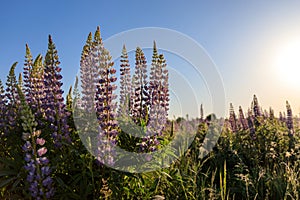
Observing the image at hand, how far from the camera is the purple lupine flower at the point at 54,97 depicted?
3406 millimetres

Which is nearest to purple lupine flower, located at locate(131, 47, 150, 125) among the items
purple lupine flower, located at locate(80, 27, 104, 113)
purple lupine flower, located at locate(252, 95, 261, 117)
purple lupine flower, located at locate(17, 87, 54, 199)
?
purple lupine flower, located at locate(80, 27, 104, 113)

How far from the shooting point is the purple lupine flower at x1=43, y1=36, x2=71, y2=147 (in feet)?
11.2

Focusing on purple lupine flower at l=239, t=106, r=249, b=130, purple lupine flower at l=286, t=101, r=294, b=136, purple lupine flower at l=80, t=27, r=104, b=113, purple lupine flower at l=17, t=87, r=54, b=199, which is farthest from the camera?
purple lupine flower at l=239, t=106, r=249, b=130

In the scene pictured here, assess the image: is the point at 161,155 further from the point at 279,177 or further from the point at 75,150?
the point at 279,177

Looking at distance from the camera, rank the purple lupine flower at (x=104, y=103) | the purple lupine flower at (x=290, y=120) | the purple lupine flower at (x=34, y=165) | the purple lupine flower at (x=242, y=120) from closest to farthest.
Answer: the purple lupine flower at (x=34, y=165) → the purple lupine flower at (x=104, y=103) → the purple lupine flower at (x=290, y=120) → the purple lupine flower at (x=242, y=120)

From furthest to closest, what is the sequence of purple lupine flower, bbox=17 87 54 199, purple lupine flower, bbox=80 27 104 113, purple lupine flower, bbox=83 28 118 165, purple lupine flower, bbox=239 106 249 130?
purple lupine flower, bbox=239 106 249 130, purple lupine flower, bbox=80 27 104 113, purple lupine flower, bbox=83 28 118 165, purple lupine flower, bbox=17 87 54 199

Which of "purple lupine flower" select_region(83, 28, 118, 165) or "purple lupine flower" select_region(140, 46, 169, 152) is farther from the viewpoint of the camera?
"purple lupine flower" select_region(140, 46, 169, 152)

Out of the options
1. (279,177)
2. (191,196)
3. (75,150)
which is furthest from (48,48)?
(279,177)

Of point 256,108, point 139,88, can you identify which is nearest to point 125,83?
point 139,88

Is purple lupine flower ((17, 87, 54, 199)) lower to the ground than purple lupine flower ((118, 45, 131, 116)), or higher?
lower

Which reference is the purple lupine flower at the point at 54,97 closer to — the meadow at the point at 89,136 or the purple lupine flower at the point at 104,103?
the meadow at the point at 89,136

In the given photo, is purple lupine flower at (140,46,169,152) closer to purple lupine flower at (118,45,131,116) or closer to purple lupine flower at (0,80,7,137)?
purple lupine flower at (118,45,131,116)

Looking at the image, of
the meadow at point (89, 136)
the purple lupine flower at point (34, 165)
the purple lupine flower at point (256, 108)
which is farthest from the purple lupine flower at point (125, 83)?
the purple lupine flower at point (256, 108)

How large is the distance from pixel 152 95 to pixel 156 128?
56 cm
